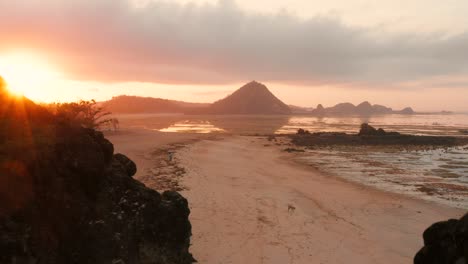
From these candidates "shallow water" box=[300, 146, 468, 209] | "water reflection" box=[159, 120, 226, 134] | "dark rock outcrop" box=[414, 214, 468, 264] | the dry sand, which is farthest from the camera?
"water reflection" box=[159, 120, 226, 134]

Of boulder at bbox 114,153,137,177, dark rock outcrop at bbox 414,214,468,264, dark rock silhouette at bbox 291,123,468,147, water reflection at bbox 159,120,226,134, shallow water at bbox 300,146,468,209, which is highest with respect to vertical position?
boulder at bbox 114,153,137,177

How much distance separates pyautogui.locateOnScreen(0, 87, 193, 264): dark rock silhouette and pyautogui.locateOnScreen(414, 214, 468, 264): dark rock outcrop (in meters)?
7.26

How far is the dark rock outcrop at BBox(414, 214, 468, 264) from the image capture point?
300 inches

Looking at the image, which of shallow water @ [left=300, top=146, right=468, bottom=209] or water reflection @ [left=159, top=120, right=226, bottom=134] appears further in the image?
water reflection @ [left=159, top=120, right=226, bottom=134]

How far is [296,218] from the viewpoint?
19375 millimetres

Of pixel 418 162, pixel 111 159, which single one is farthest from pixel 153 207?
pixel 418 162

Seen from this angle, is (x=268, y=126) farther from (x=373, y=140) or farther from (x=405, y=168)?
(x=405, y=168)

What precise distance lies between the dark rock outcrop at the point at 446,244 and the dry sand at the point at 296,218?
6.02m

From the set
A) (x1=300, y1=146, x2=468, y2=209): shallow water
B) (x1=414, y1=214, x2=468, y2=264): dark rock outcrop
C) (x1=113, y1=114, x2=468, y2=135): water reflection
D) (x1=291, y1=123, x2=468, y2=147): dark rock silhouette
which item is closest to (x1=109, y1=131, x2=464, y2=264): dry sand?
(x1=300, y1=146, x2=468, y2=209): shallow water

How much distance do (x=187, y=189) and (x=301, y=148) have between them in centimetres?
3477

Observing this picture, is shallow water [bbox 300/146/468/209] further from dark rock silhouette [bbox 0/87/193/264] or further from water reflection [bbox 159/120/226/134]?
water reflection [bbox 159/120/226/134]

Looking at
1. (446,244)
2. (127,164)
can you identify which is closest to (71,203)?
(127,164)

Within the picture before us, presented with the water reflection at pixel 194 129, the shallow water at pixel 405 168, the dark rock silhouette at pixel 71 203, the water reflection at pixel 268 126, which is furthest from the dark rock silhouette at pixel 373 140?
the dark rock silhouette at pixel 71 203

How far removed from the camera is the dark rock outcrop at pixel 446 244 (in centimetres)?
762
